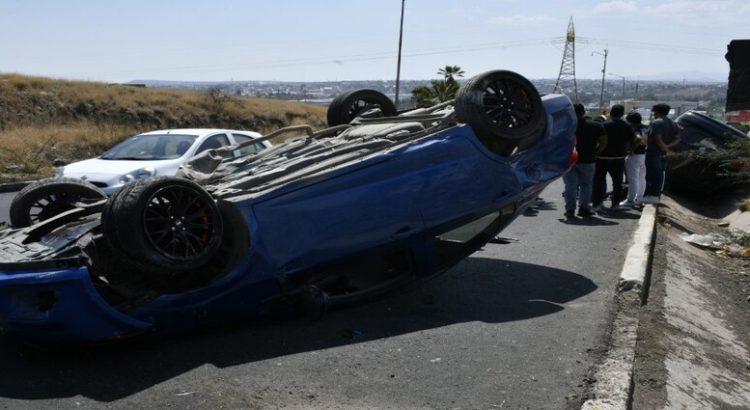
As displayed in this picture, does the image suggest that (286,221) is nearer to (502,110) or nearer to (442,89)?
(502,110)

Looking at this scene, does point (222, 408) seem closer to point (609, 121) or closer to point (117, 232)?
point (117, 232)

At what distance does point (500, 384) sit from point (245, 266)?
6.14 ft

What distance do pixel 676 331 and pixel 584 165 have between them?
18.5 ft

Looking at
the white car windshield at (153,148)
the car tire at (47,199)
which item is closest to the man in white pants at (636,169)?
the white car windshield at (153,148)

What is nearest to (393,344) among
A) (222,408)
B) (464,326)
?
(464,326)

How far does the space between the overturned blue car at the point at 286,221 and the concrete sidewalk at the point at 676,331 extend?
142 cm

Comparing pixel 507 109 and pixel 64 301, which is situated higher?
pixel 507 109

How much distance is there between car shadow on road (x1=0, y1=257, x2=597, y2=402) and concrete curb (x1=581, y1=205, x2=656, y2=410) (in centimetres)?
36

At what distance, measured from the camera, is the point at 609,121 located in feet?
42.1

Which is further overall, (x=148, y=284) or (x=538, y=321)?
(x=538, y=321)

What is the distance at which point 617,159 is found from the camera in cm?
1273

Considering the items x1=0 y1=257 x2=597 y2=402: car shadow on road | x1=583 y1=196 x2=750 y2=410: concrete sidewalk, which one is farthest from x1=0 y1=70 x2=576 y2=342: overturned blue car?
x1=583 y1=196 x2=750 y2=410: concrete sidewalk

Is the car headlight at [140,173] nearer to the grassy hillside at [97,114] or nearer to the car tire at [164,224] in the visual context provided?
the car tire at [164,224]

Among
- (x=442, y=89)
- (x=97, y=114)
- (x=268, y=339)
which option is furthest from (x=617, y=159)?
(x=97, y=114)
